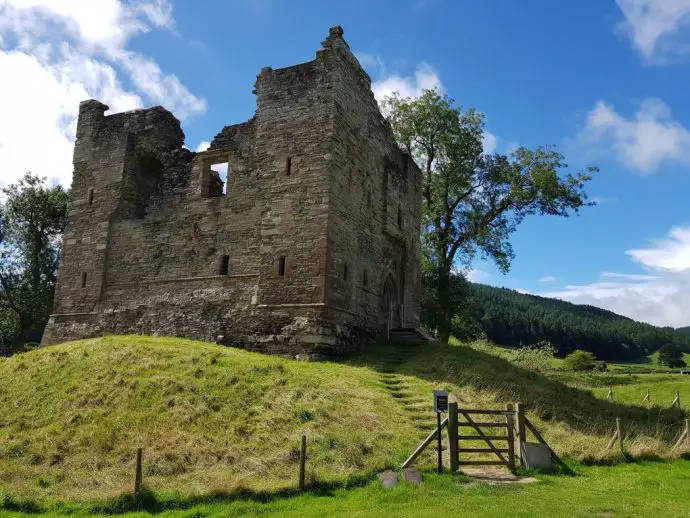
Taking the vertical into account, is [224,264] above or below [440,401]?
A: above

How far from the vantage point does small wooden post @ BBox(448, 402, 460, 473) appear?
11750 millimetres

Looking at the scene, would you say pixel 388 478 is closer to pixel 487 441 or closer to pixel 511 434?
pixel 487 441

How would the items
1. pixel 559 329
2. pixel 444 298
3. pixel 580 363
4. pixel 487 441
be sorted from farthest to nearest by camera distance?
pixel 559 329 → pixel 580 363 → pixel 444 298 → pixel 487 441

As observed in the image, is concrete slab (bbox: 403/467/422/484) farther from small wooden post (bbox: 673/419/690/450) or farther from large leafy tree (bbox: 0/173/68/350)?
large leafy tree (bbox: 0/173/68/350)

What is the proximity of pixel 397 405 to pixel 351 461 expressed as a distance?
12.6 ft

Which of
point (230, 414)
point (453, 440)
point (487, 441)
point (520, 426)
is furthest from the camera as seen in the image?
point (230, 414)

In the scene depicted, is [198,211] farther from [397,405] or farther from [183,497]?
[183,497]

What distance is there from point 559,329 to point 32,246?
84.2 meters

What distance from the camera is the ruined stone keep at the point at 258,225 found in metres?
21.0

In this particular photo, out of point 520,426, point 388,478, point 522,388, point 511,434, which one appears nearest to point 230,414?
point 388,478

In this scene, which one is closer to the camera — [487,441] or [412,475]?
[412,475]

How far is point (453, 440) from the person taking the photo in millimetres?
11930

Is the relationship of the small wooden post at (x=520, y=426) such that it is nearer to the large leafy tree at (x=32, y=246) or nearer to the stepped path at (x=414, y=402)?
the stepped path at (x=414, y=402)

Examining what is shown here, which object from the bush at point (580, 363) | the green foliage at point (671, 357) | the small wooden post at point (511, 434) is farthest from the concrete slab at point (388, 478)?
the green foliage at point (671, 357)
